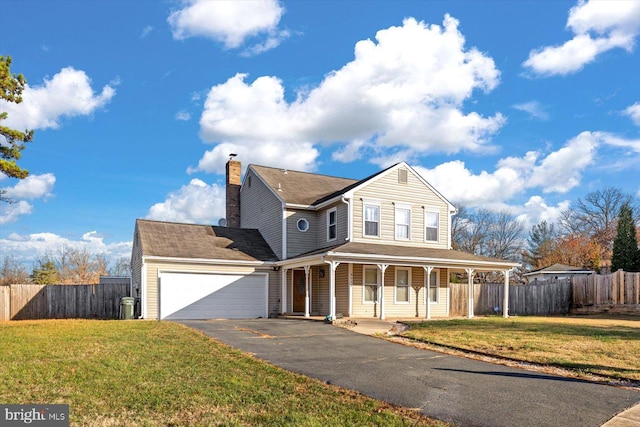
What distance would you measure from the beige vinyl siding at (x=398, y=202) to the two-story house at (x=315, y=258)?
46 millimetres

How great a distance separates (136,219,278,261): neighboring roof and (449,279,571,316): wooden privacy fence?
440 inches

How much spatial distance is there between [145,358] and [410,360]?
5337mm

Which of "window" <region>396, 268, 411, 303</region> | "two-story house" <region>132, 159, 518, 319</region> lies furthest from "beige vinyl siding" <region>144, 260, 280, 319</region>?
"window" <region>396, 268, 411, 303</region>

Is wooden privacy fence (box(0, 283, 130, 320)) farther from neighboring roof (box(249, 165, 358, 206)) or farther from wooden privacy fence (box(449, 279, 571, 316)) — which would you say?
wooden privacy fence (box(449, 279, 571, 316))

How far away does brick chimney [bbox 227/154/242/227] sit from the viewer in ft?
98.5

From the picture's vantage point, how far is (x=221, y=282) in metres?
22.9

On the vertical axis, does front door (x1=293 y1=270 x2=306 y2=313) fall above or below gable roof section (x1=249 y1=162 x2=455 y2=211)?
below

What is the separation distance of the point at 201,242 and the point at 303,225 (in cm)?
485

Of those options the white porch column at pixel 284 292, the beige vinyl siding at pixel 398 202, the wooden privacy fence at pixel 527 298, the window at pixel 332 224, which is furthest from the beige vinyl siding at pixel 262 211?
the wooden privacy fence at pixel 527 298

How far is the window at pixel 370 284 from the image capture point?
22.1 metres

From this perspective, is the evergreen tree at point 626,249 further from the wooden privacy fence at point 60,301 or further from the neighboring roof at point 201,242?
the wooden privacy fence at point 60,301

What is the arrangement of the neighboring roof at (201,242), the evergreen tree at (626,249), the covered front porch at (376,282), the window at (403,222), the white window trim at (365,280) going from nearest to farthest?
1. the covered front porch at (376,282)
2. the white window trim at (365,280)
3. the neighboring roof at (201,242)
4. the window at (403,222)
5. the evergreen tree at (626,249)

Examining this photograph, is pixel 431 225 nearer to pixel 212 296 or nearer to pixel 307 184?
pixel 307 184

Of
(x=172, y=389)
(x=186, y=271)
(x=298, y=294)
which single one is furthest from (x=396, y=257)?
(x=172, y=389)
